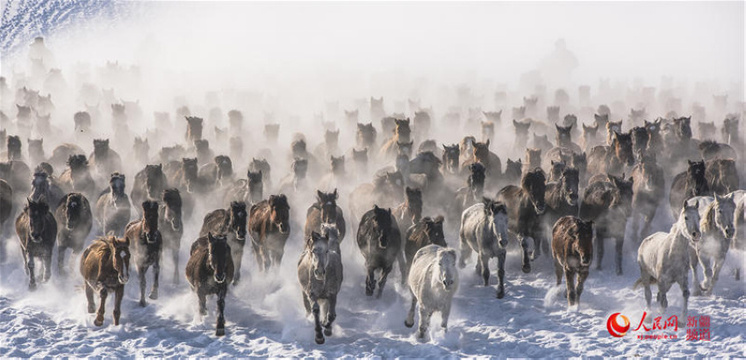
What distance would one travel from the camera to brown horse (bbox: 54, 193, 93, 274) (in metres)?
17.3

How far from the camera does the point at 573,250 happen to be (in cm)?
1371

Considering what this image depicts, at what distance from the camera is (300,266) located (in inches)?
547

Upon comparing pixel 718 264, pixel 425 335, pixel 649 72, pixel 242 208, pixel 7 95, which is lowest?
pixel 425 335

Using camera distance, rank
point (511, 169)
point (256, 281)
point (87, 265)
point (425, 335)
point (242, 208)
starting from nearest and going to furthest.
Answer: point (425, 335) < point (87, 265) < point (242, 208) < point (256, 281) < point (511, 169)

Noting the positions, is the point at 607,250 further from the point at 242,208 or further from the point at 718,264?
the point at 242,208

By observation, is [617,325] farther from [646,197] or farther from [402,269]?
[646,197]

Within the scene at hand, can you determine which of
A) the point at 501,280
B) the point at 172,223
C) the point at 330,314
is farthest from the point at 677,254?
the point at 172,223

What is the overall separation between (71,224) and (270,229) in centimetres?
536

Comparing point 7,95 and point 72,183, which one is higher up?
point 7,95

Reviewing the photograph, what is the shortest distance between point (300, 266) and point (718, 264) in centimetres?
903

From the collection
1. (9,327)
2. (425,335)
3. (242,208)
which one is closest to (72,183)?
(9,327)

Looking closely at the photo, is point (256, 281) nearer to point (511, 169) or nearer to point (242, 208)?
point (242, 208)

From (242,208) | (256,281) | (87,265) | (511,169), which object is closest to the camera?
(87,265)

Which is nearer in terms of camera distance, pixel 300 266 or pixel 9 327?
pixel 300 266
